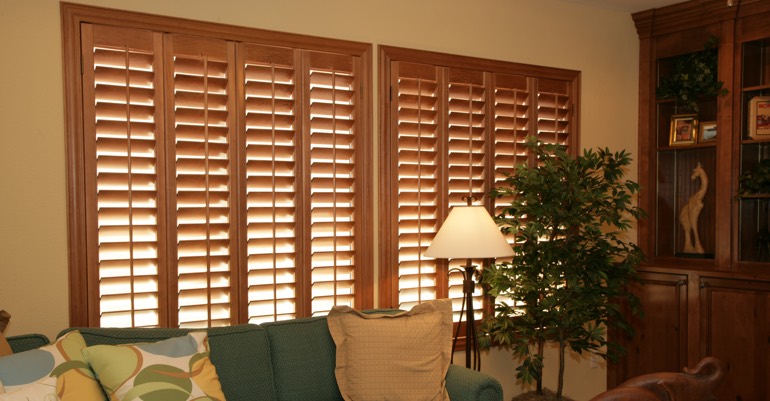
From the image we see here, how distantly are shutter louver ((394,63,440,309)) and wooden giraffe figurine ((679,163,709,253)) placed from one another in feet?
6.15

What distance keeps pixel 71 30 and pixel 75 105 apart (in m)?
0.32

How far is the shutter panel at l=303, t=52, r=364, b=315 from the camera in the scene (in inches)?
133

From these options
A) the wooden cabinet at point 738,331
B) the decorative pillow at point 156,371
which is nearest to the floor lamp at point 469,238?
the decorative pillow at point 156,371

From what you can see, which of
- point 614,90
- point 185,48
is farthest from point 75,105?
→ point 614,90

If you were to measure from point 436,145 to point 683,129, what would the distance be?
1.86 meters

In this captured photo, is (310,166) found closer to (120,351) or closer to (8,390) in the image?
(120,351)

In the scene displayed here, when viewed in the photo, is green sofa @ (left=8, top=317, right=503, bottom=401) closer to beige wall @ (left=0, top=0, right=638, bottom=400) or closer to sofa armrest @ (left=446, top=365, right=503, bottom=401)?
sofa armrest @ (left=446, top=365, right=503, bottom=401)

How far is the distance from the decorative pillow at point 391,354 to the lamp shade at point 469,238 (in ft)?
1.32

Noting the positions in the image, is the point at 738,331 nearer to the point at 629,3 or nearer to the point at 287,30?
the point at 629,3

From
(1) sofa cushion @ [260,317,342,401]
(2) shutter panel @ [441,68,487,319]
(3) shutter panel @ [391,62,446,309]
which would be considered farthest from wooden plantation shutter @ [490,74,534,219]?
(1) sofa cushion @ [260,317,342,401]

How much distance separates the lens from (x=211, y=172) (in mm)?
3121

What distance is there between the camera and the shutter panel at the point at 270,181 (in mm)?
3213

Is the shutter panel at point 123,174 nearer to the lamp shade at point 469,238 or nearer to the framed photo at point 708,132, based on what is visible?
the lamp shade at point 469,238

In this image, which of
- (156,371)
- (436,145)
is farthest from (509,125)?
(156,371)
